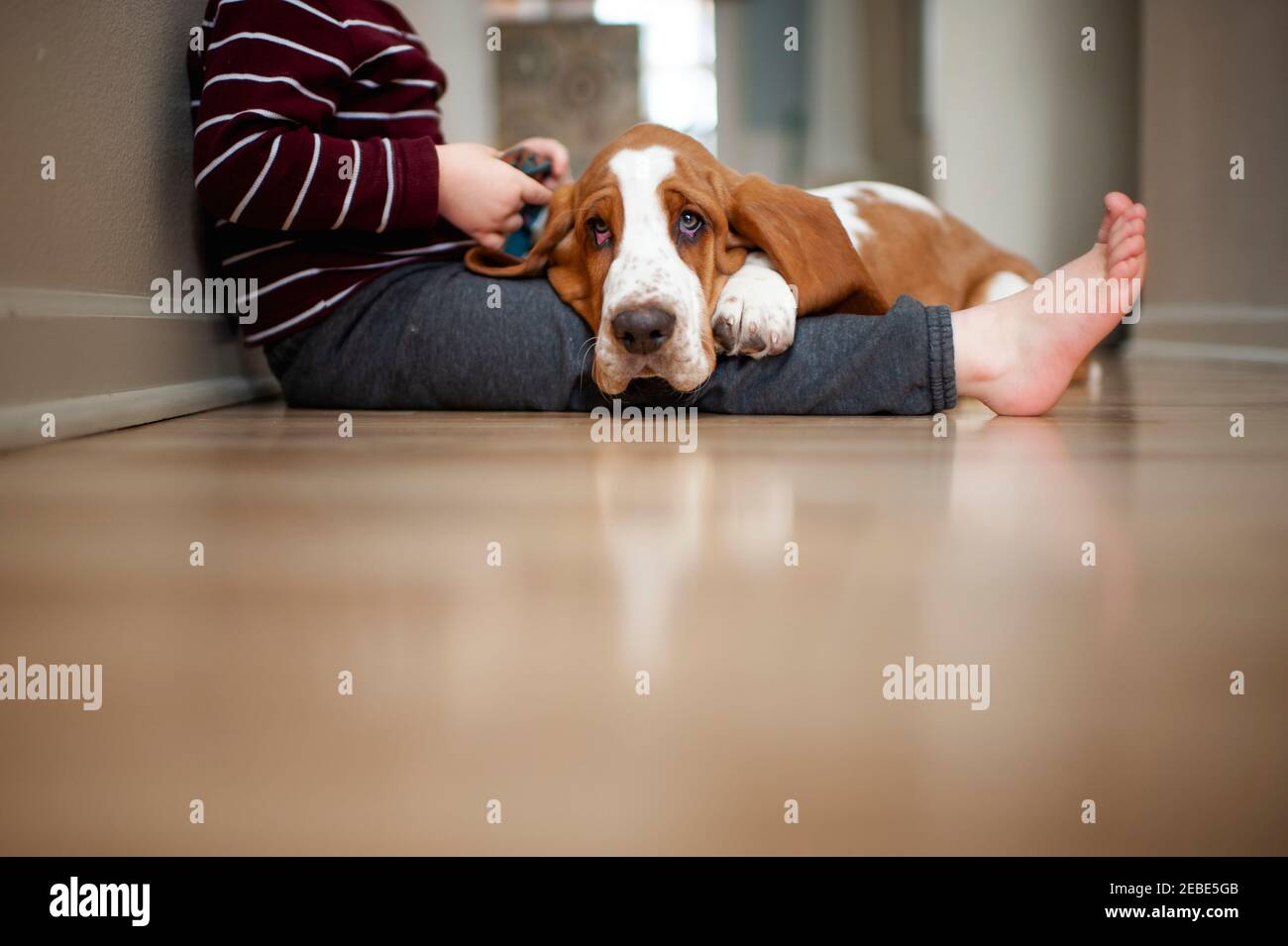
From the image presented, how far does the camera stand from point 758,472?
45.4 inches

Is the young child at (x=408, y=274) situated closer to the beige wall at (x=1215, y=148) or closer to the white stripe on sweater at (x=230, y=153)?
the white stripe on sweater at (x=230, y=153)

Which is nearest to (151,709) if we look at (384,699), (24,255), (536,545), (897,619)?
(384,699)

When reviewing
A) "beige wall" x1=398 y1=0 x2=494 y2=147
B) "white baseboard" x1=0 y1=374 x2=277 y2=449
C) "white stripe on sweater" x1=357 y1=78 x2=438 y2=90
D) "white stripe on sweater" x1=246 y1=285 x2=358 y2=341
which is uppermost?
"beige wall" x1=398 y1=0 x2=494 y2=147

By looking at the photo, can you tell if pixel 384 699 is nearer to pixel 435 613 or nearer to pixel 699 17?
pixel 435 613

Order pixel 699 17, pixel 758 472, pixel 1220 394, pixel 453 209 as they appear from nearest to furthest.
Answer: pixel 758 472
pixel 453 209
pixel 1220 394
pixel 699 17

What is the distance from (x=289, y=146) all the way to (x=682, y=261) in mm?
582

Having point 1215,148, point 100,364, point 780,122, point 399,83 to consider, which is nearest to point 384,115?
point 399,83

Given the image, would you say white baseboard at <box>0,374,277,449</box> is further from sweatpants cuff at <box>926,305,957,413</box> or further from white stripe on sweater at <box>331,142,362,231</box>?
sweatpants cuff at <box>926,305,957,413</box>

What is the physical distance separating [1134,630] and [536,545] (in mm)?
439

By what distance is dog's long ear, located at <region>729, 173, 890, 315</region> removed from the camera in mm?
1542

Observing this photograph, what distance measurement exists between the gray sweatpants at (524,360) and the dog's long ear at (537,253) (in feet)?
0.06

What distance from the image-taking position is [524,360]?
167 centimetres

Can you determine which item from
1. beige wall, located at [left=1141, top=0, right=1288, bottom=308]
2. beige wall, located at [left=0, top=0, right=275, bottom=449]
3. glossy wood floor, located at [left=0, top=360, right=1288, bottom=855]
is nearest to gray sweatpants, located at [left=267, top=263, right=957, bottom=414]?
beige wall, located at [left=0, top=0, right=275, bottom=449]

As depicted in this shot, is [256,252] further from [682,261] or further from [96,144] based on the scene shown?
[682,261]
